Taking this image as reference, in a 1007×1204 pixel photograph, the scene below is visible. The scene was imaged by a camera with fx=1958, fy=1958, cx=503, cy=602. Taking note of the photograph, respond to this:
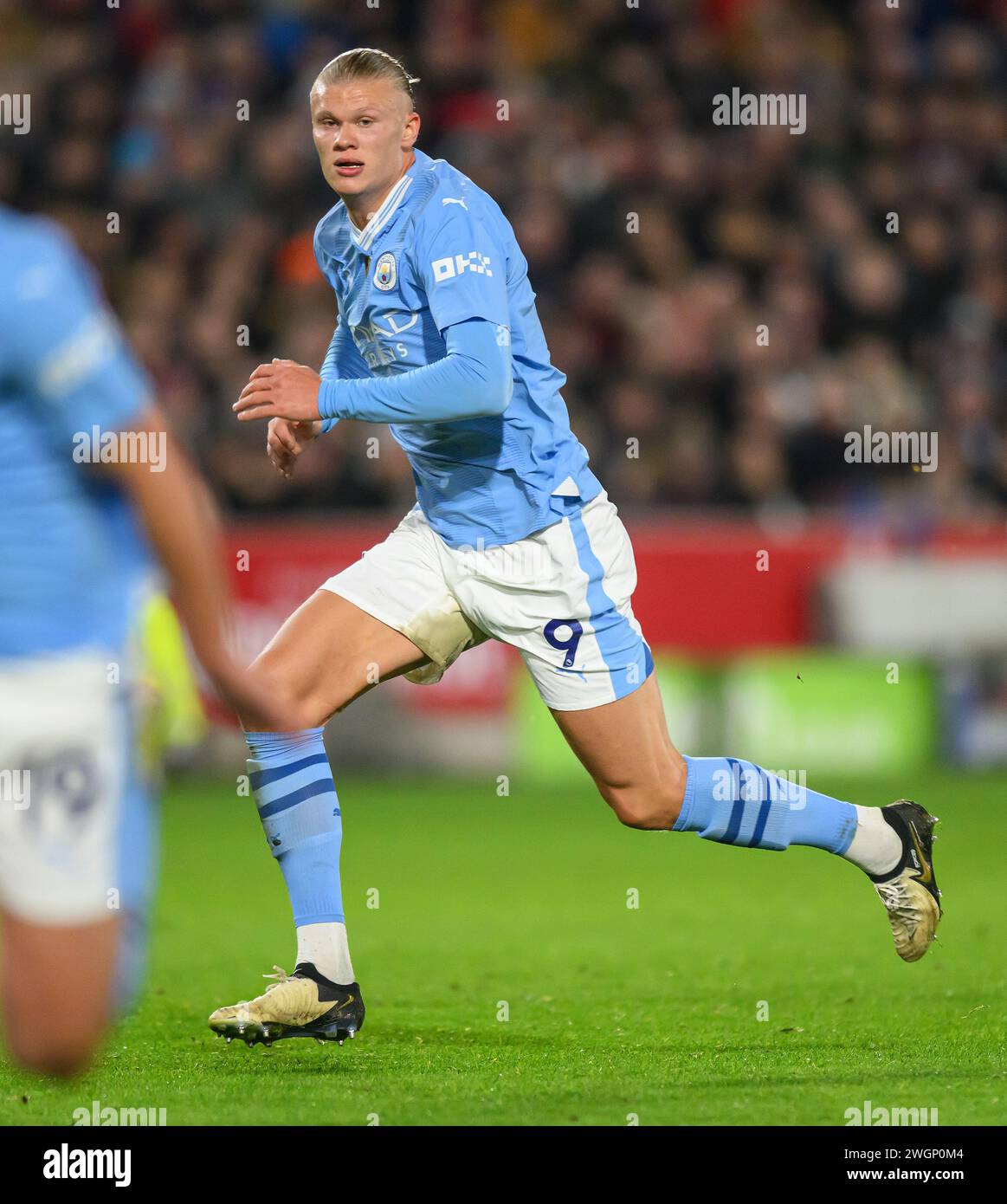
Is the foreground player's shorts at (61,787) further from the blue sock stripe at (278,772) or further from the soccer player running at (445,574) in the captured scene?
the blue sock stripe at (278,772)

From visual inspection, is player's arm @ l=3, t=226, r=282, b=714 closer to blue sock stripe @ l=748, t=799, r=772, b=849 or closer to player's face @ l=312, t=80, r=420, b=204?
player's face @ l=312, t=80, r=420, b=204

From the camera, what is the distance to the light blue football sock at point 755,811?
488cm

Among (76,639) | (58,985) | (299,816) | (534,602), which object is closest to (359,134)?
(534,602)

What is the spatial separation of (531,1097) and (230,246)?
9.40 metres

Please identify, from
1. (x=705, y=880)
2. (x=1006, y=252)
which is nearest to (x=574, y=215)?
(x=1006, y=252)

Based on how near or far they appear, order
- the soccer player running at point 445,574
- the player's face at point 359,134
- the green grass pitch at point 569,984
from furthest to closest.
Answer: the player's face at point 359,134 → the soccer player running at point 445,574 → the green grass pitch at point 569,984

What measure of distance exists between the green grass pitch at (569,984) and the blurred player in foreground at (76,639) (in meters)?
0.78

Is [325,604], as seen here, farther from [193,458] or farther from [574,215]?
[574,215]

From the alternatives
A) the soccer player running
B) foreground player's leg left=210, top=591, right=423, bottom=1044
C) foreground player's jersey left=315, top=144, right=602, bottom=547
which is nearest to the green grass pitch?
foreground player's leg left=210, top=591, right=423, bottom=1044

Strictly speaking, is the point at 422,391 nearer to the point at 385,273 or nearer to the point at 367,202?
the point at 385,273

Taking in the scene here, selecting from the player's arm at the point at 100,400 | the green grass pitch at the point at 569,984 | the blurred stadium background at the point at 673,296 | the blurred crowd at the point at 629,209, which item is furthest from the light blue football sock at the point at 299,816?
the blurred crowd at the point at 629,209

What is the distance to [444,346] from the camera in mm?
4785

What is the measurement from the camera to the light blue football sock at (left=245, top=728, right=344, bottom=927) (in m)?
4.76

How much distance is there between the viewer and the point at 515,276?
4859 millimetres
